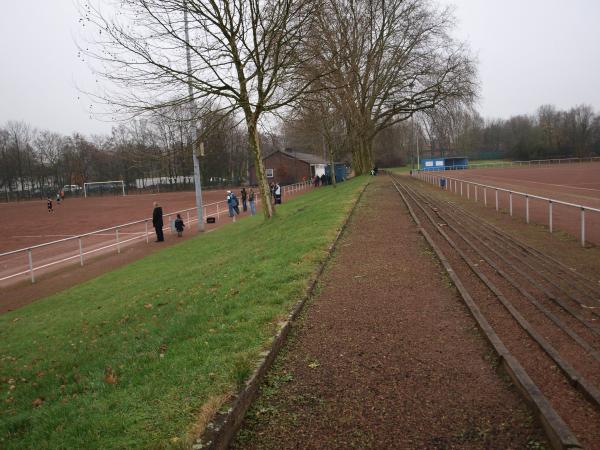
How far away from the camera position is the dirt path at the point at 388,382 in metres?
3.41

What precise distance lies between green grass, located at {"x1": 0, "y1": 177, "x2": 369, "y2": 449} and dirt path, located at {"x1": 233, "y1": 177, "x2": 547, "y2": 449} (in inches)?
16.8

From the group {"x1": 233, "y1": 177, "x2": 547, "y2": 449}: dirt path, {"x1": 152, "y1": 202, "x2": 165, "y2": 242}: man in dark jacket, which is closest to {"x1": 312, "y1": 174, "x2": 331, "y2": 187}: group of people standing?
{"x1": 152, "y1": 202, "x2": 165, "y2": 242}: man in dark jacket

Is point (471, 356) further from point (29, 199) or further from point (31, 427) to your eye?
Result: point (29, 199)

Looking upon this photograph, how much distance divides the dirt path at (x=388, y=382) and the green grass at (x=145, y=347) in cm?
43

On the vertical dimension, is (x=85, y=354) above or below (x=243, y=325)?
below

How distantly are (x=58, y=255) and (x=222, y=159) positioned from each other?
6629 cm

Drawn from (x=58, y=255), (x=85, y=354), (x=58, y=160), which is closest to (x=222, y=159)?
(x=58, y=160)

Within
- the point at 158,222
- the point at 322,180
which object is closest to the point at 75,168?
the point at 322,180

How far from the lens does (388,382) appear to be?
418 cm

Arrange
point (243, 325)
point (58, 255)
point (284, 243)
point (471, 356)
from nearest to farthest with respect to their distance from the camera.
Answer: point (471, 356), point (243, 325), point (284, 243), point (58, 255)

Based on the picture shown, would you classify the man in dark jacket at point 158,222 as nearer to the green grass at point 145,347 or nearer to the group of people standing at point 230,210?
the group of people standing at point 230,210

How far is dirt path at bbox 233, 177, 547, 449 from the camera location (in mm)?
3410

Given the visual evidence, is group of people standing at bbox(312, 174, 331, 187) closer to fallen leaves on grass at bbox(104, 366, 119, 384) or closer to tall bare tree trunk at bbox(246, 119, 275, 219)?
tall bare tree trunk at bbox(246, 119, 275, 219)

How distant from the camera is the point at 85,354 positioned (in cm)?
707
